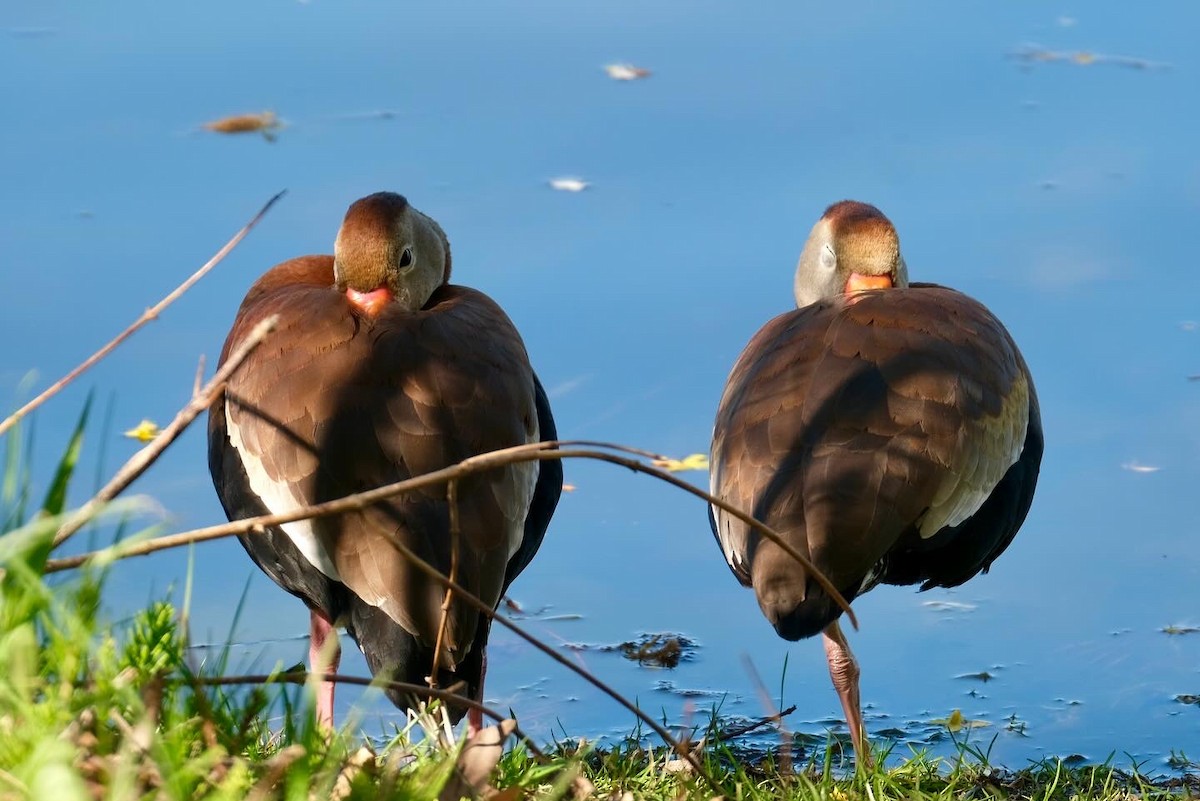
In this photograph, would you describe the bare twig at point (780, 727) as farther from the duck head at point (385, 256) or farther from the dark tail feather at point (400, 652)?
the duck head at point (385, 256)

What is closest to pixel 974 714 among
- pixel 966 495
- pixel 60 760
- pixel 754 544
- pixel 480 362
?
pixel 966 495

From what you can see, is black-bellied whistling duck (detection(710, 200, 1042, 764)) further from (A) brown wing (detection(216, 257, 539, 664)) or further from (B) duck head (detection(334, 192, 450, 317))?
(B) duck head (detection(334, 192, 450, 317))

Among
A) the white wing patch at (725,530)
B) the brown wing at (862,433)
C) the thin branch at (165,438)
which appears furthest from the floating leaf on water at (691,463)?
the thin branch at (165,438)

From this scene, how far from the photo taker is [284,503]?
448 centimetres

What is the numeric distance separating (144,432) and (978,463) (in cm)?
342

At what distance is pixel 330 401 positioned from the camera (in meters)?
4.50

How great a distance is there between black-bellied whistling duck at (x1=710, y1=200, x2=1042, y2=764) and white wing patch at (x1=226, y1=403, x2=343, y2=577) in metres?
1.14

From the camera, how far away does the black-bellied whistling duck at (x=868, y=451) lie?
14.6 ft

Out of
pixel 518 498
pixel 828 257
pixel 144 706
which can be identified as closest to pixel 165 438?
pixel 144 706

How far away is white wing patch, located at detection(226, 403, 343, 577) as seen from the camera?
4.37 m

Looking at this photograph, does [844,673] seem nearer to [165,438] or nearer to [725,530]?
[725,530]

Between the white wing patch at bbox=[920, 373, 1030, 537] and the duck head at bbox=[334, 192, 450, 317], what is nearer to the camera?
the white wing patch at bbox=[920, 373, 1030, 537]

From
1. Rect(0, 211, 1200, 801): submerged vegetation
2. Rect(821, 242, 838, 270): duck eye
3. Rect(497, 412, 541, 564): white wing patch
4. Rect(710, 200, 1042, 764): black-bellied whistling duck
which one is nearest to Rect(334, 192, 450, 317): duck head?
Rect(497, 412, 541, 564): white wing patch

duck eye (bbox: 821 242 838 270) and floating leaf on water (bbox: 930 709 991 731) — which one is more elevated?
duck eye (bbox: 821 242 838 270)
